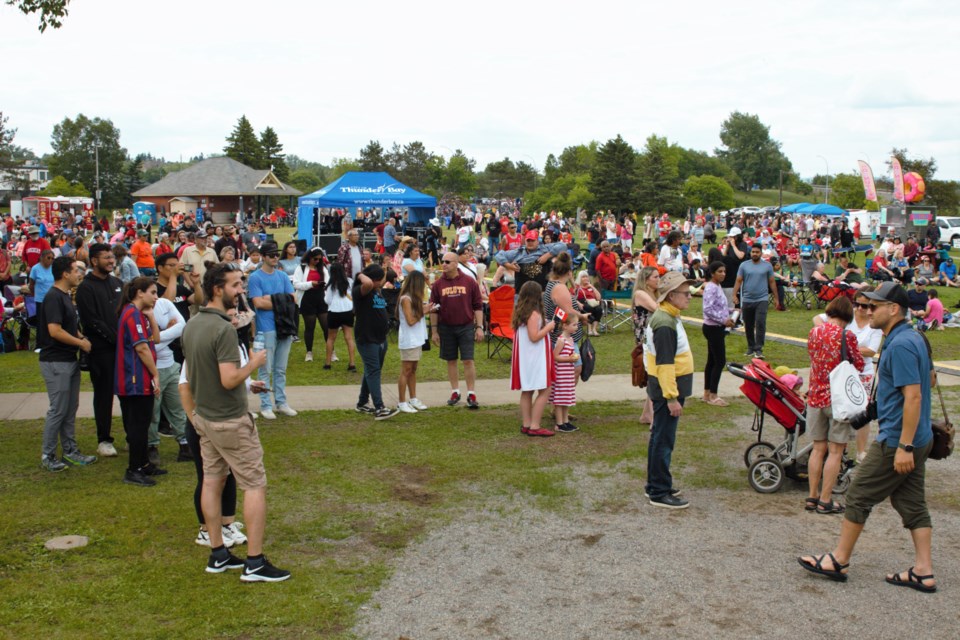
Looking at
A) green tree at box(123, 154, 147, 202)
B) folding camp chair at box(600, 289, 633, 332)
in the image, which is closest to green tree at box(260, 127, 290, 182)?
green tree at box(123, 154, 147, 202)

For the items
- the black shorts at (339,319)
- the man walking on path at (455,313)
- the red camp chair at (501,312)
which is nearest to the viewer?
the man walking on path at (455,313)

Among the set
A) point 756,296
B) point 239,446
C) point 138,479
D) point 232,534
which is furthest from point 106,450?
point 756,296

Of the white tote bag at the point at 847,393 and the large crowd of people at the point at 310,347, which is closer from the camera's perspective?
the large crowd of people at the point at 310,347

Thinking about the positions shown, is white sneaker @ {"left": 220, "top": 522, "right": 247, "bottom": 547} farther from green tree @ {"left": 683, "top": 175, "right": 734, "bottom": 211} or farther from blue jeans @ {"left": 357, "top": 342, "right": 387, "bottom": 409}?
green tree @ {"left": 683, "top": 175, "right": 734, "bottom": 211}

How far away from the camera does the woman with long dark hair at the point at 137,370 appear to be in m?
7.03

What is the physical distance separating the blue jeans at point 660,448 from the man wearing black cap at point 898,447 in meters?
1.61

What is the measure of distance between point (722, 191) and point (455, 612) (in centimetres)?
7943

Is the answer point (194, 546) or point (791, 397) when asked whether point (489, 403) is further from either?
point (194, 546)

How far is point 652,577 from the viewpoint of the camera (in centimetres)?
546

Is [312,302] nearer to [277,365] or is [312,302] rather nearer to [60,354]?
[277,365]

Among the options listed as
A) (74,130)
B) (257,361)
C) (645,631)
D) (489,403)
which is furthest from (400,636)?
(74,130)

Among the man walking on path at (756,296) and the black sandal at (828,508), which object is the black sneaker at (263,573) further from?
the man walking on path at (756,296)

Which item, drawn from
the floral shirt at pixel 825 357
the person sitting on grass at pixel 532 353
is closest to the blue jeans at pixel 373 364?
the person sitting on grass at pixel 532 353

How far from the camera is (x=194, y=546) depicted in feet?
19.1
